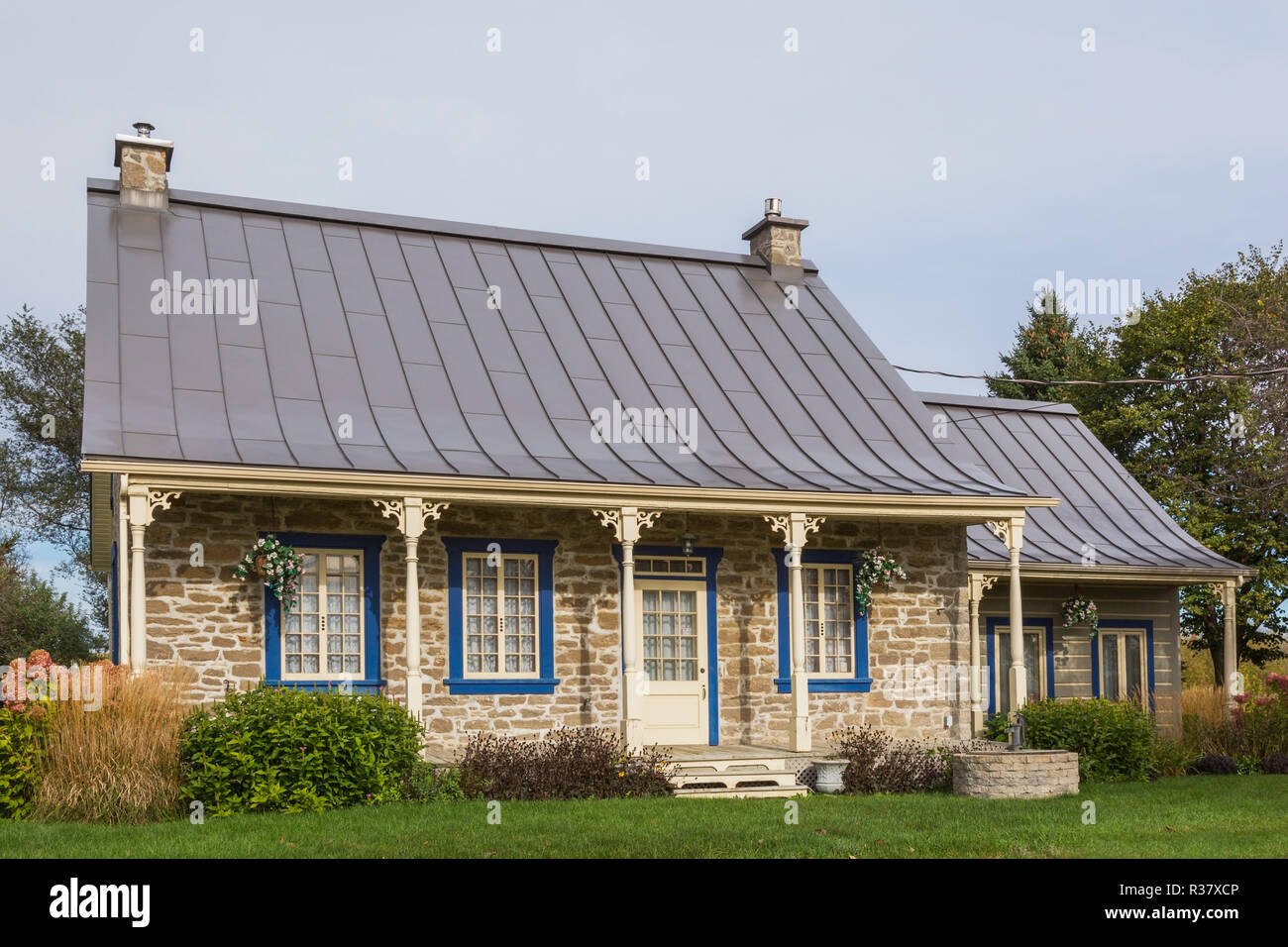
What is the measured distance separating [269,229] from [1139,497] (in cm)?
1404

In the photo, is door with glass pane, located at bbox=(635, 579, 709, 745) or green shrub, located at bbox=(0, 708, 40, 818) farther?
door with glass pane, located at bbox=(635, 579, 709, 745)

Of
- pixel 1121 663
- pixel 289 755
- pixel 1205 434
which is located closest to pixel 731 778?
pixel 289 755

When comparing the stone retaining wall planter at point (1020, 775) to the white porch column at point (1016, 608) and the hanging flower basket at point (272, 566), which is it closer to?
the white porch column at point (1016, 608)

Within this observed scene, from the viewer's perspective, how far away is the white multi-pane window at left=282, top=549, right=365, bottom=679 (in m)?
14.9

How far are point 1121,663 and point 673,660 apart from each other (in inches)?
329

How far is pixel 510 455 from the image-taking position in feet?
51.5

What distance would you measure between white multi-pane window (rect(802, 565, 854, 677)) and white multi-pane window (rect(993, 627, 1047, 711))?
4.06 meters

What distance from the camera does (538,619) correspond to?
15867 millimetres

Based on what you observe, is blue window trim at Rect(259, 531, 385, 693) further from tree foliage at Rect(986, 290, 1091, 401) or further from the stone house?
tree foliage at Rect(986, 290, 1091, 401)

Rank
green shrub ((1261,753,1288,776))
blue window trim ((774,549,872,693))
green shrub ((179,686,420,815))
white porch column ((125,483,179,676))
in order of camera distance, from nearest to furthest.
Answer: green shrub ((179,686,420,815)) → white porch column ((125,483,179,676)) → blue window trim ((774,549,872,693)) → green shrub ((1261,753,1288,776))

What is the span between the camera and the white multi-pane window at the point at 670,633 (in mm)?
16547

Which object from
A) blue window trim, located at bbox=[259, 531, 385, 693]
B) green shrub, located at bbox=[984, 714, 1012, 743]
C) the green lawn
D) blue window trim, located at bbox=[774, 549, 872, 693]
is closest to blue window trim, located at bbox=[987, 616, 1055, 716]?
green shrub, located at bbox=[984, 714, 1012, 743]

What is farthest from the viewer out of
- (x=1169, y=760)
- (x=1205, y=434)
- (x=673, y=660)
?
(x=1205, y=434)

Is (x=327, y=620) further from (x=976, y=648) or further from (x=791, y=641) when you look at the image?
(x=976, y=648)
